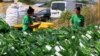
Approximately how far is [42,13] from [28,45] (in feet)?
90.3

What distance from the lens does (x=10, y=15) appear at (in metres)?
21.7

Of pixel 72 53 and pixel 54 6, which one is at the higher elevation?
pixel 72 53

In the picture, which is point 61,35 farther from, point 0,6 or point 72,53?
point 0,6

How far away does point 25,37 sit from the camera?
26.0ft

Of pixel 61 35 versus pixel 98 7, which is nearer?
pixel 61 35

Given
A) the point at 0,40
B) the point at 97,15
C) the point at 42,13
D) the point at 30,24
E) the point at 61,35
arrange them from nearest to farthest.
Result: the point at 0,40 < the point at 61,35 < the point at 30,24 < the point at 97,15 < the point at 42,13

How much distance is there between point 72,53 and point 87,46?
1.10ft

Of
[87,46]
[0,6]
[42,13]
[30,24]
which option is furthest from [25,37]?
[42,13]

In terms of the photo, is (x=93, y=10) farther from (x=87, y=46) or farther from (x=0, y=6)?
(x=87, y=46)

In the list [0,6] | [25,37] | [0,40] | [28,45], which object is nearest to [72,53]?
[28,45]

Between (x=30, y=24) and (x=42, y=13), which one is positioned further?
(x=42, y=13)

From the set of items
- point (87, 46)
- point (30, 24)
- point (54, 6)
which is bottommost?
point (54, 6)

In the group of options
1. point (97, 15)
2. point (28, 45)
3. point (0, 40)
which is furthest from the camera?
point (97, 15)

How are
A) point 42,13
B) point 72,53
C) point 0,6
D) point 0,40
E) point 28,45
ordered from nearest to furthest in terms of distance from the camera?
point 72,53 → point 28,45 → point 0,40 → point 0,6 → point 42,13
